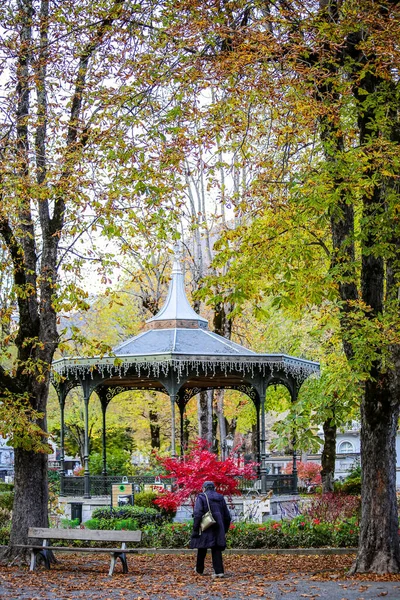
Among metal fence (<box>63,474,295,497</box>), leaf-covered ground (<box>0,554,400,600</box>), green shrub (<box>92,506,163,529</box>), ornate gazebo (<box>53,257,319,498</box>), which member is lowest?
leaf-covered ground (<box>0,554,400,600</box>)

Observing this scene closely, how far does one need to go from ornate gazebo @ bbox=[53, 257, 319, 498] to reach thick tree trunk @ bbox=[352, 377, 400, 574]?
8444 mm

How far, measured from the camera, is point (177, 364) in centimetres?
2062

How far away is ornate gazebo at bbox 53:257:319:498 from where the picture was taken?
67.8ft

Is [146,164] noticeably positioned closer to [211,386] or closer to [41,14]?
[41,14]

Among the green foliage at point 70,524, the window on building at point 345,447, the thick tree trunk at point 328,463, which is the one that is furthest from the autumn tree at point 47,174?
the window on building at point 345,447

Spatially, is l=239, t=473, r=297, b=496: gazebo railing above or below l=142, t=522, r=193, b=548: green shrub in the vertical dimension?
above

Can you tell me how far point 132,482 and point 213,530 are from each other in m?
9.28

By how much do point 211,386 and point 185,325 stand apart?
3.64 metres

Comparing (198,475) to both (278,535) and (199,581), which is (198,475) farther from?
(199,581)

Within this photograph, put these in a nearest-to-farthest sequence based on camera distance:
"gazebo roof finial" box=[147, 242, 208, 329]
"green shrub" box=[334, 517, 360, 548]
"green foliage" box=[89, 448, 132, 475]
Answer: "green shrub" box=[334, 517, 360, 548], "gazebo roof finial" box=[147, 242, 208, 329], "green foliage" box=[89, 448, 132, 475]

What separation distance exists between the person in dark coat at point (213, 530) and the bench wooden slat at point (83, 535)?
1.17 metres

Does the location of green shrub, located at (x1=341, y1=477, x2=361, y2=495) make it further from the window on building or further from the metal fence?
the window on building

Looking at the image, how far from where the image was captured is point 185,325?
23281 mm

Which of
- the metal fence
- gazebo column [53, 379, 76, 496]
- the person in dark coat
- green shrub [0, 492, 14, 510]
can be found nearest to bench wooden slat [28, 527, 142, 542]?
the person in dark coat
